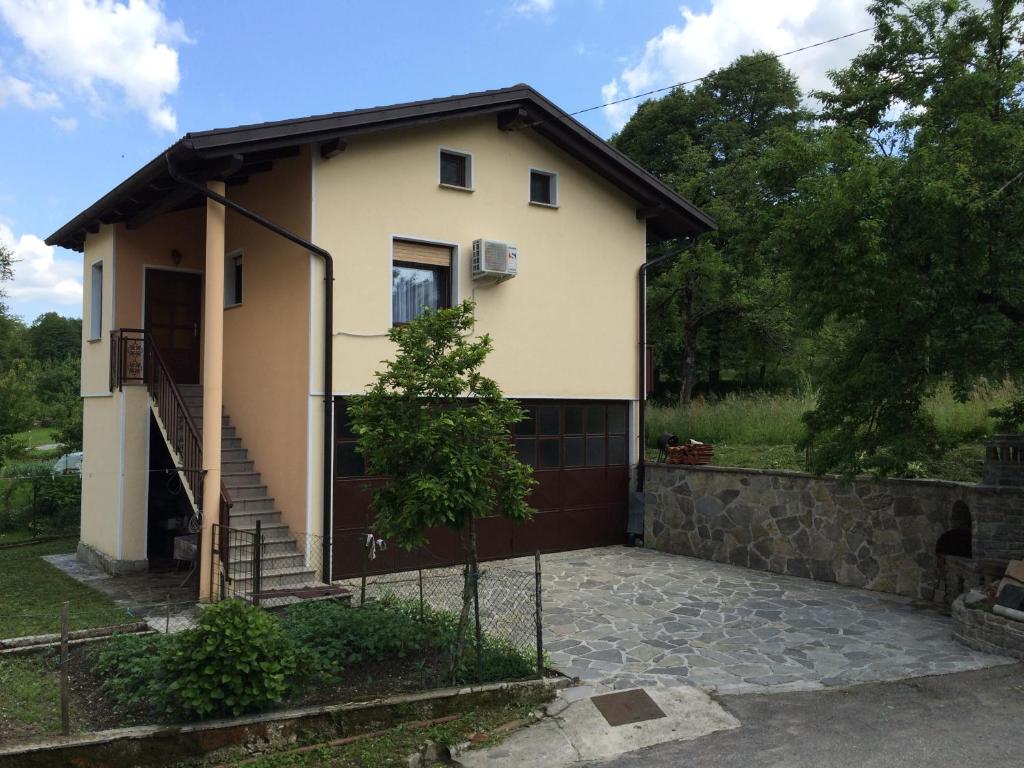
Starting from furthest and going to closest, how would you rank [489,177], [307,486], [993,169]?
[489,177], [307,486], [993,169]

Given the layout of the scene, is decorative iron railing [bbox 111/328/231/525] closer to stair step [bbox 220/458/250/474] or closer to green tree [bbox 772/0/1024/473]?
stair step [bbox 220/458/250/474]

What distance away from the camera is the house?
34.9 feet

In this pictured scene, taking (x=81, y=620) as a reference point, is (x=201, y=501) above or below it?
above

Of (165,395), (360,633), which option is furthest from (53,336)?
(360,633)

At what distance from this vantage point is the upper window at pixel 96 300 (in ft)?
44.9

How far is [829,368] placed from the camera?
9.52 m

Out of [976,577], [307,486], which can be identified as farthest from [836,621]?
[307,486]

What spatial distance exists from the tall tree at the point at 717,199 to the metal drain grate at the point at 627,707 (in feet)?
34.2

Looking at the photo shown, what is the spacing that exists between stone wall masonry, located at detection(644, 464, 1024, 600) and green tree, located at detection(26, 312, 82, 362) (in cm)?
6792

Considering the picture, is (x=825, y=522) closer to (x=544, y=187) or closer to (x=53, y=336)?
(x=544, y=187)

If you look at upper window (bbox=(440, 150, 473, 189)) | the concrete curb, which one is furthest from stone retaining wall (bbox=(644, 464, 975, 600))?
the concrete curb

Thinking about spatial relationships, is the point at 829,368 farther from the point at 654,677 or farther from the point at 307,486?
the point at 307,486

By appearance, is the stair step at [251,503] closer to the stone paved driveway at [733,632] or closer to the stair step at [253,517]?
the stair step at [253,517]

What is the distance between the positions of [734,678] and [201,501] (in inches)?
257
